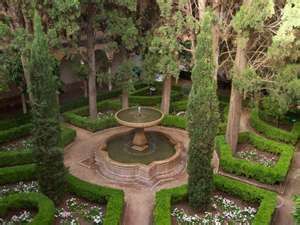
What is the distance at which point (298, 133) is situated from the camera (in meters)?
17.3

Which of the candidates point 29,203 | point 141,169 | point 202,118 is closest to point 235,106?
point 141,169

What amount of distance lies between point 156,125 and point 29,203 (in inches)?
265

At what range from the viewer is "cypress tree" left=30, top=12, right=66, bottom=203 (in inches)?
443

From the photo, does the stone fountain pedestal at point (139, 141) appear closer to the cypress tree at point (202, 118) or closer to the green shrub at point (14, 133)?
the cypress tree at point (202, 118)

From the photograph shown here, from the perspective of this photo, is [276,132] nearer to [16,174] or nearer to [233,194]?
[233,194]

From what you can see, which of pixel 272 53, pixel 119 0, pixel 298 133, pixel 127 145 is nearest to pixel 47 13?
pixel 119 0

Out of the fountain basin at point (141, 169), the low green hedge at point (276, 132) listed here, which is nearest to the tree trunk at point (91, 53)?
the fountain basin at point (141, 169)

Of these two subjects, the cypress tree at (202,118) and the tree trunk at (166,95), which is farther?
the tree trunk at (166,95)

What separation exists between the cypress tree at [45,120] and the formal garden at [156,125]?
1.4 inches

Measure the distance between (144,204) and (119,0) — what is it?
344 inches

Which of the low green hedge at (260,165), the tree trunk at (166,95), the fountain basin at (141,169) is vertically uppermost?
the tree trunk at (166,95)

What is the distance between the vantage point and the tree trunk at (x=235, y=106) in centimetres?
1534

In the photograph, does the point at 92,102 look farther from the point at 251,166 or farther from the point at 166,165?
the point at 251,166

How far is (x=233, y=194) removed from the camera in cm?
1355
